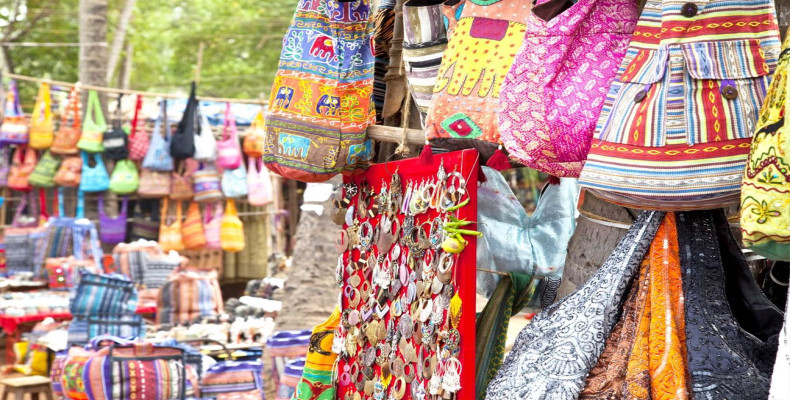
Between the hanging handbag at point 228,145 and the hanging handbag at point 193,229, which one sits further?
the hanging handbag at point 193,229

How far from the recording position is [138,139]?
39.7ft

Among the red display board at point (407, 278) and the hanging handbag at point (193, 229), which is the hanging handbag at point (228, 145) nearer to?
the hanging handbag at point (193, 229)

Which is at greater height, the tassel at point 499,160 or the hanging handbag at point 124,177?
the tassel at point 499,160

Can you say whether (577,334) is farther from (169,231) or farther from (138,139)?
(169,231)

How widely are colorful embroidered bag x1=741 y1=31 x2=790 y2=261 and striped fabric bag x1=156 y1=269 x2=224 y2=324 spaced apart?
28.3 feet

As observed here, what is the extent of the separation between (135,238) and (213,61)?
10799 millimetres

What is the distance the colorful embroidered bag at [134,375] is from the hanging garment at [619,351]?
413cm

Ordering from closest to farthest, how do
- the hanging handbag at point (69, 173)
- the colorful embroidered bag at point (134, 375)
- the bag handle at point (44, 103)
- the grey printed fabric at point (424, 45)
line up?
the grey printed fabric at point (424, 45) → the colorful embroidered bag at point (134, 375) → the bag handle at point (44, 103) → the hanging handbag at point (69, 173)

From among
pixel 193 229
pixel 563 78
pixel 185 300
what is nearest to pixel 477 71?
pixel 563 78

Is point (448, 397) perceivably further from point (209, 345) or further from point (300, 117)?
point (209, 345)

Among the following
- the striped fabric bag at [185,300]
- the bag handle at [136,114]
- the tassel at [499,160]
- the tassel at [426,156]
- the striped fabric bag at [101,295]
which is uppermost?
the tassel at [499,160]

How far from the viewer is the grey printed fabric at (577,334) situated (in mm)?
2027

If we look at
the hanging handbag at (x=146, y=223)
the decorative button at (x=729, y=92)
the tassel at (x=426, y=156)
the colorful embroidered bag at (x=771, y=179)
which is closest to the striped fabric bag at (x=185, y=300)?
the hanging handbag at (x=146, y=223)

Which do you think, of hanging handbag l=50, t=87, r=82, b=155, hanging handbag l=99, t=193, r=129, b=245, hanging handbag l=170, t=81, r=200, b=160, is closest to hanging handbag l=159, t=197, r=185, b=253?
hanging handbag l=99, t=193, r=129, b=245
